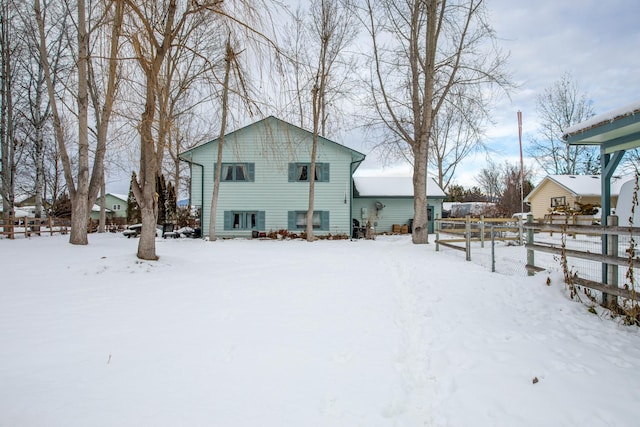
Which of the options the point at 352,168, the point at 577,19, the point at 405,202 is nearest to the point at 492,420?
the point at 577,19

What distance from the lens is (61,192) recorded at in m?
28.6

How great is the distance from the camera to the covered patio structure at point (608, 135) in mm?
4357

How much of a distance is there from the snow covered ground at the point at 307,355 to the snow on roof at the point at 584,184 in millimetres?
21772

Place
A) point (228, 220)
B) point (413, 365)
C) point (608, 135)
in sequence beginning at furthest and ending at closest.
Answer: point (228, 220) → point (608, 135) → point (413, 365)

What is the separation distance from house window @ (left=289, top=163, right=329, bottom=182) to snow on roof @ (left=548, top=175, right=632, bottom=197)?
17.4 meters

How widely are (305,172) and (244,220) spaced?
4.12 metres

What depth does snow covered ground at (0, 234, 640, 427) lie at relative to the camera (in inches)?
97.3

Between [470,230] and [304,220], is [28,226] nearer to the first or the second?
[304,220]

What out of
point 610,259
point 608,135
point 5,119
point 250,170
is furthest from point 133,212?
point 610,259

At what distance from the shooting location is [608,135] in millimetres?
4957

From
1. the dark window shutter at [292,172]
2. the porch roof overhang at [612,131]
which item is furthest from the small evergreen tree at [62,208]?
the porch roof overhang at [612,131]

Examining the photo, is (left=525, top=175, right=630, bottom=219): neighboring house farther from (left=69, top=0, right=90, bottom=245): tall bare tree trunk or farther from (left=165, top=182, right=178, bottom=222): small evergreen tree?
(left=165, top=182, right=178, bottom=222): small evergreen tree

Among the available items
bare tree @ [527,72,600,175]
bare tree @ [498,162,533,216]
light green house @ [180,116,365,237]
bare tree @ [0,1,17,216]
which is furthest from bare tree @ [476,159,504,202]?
bare tree @ [0,1,17,216]

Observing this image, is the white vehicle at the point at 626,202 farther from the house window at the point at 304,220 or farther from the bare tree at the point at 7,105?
the bare tree at the point at 7,105
